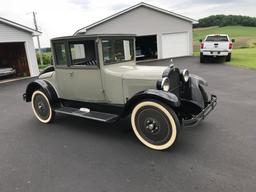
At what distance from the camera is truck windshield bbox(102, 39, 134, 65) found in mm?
4250

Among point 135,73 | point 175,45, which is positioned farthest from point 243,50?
point 135,73

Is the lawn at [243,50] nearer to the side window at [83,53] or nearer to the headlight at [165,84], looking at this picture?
the headlight at [165,84]

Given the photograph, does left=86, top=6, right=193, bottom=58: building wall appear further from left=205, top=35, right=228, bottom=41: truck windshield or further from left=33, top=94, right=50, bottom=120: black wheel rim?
left=33, top=94, right=50, bottom=120: black wheel rim

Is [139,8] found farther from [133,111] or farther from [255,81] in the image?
[133,111]

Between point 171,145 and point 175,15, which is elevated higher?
point 175,15

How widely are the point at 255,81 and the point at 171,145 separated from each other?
6.65 m

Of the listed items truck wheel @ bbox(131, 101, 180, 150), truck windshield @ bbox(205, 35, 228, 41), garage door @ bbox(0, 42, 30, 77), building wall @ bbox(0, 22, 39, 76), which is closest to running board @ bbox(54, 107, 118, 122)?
truck wheel @ bbox(131, 101, 180, 150)

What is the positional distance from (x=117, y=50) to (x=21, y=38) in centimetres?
1101

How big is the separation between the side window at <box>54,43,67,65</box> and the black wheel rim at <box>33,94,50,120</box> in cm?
103

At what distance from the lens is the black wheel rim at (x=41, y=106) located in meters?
5.15

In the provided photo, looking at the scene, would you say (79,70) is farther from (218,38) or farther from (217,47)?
(218,38)

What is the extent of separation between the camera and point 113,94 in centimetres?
425

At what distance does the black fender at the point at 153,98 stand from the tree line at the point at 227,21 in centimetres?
6659

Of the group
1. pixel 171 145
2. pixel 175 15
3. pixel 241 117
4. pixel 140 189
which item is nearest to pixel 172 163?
pixel 171 145
